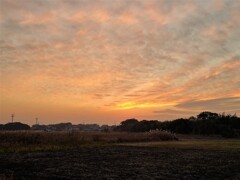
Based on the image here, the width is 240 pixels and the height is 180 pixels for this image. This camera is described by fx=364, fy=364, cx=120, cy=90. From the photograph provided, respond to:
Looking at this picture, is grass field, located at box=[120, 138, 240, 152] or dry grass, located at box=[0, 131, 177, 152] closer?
dry grass, located at box=[0, 131, 177, 152]

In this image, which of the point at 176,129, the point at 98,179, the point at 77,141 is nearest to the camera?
the point at 98,179

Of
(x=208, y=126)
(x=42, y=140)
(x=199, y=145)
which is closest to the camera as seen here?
(x=42, y=140)

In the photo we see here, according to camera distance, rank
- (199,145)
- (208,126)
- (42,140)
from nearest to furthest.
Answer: (42,140)
(199,145)
(208,126)

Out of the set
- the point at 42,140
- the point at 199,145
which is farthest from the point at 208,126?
the point at 42,140

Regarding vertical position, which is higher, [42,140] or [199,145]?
[42,140]

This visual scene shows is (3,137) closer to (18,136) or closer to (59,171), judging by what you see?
(18,136)

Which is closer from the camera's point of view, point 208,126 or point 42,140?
point 42,140

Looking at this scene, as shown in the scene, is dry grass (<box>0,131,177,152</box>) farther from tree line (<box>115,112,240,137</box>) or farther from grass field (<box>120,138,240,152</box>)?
tree line (<box>115,112,240,137</box>)

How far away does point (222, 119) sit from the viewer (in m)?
103

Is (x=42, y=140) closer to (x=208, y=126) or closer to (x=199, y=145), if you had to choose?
(x=199, y=145)

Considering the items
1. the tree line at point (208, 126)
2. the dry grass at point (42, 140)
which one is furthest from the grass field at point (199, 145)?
the tree line at point (208, 126)

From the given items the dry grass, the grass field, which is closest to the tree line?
the grass field

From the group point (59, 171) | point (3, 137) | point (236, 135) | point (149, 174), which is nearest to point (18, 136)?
point (3, 137)

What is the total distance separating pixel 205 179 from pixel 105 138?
40.2 m
